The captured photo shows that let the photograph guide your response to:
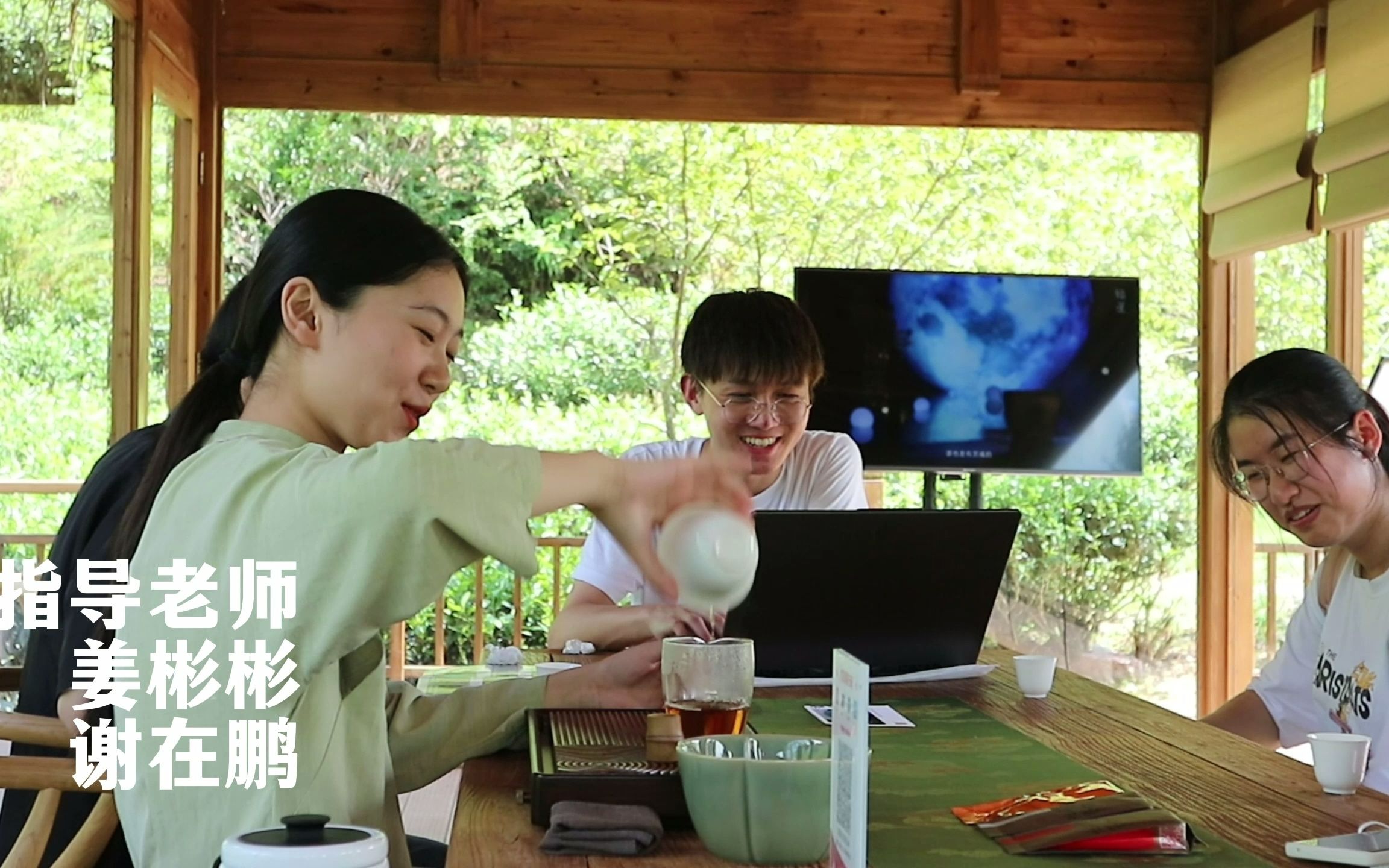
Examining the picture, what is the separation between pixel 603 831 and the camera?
1195 millimetres

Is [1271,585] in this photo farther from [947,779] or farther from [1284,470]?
[947,779]

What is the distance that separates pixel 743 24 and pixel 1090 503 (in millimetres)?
3516

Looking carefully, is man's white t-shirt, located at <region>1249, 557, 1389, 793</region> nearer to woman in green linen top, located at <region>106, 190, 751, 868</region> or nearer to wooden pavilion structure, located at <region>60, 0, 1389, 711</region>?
woman in green linen top, located at <region>106, 190, 751, 868</region>

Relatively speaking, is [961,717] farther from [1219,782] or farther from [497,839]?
[497,839]

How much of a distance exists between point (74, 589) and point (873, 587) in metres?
0.96

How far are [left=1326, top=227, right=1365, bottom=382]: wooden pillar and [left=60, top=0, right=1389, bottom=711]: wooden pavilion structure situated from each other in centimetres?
20

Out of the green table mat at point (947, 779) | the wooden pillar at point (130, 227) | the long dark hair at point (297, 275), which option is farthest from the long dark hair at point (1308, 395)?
the wooden pillar at point (130, 227)

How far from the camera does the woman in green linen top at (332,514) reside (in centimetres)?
104

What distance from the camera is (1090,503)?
307 inches

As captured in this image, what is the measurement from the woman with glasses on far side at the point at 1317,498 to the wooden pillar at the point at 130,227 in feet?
9.34

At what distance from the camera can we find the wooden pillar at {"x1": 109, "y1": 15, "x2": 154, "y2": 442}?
4.05 meters

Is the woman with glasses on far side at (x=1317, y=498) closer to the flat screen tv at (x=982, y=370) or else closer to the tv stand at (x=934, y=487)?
the tv stand at (x=934, y=487)

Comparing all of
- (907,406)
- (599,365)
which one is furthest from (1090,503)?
(907,406)

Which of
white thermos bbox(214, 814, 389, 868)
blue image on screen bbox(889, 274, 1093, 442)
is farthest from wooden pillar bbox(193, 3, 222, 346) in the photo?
white thermos bbox(214, 814, 389, 868)
